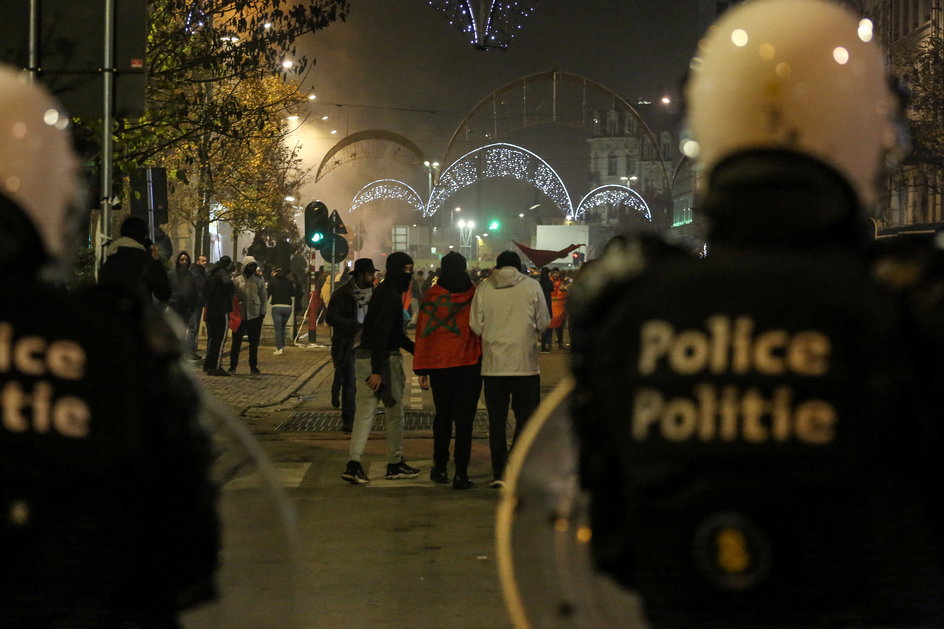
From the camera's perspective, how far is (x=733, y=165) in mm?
2234

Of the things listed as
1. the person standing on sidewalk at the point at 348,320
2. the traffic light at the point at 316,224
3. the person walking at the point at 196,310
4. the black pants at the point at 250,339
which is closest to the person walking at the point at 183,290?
the person walking at the point at 196,310

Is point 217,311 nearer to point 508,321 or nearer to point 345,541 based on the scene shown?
point 508,321

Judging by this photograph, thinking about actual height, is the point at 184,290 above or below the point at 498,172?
below

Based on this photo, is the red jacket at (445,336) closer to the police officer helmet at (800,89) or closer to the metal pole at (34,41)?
the metal pole at (34,41)

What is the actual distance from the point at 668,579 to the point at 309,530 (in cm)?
672

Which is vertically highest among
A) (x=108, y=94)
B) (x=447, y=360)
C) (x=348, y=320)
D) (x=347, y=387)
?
(x=108, y=94)

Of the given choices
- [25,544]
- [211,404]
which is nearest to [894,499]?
[211,404]

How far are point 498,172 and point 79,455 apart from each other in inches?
3643

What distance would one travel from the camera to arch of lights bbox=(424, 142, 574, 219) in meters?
90.6

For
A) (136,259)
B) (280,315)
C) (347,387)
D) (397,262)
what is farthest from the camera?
(280,315)

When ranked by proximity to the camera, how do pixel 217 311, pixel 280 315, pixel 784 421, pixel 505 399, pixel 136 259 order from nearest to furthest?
1. pixel 784 421
2. pixel 505 399
3. pixel 136 259
4. pixel 217 311
5. pixel 280 315

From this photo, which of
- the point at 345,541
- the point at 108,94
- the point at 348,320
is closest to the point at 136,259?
the point at 108,94

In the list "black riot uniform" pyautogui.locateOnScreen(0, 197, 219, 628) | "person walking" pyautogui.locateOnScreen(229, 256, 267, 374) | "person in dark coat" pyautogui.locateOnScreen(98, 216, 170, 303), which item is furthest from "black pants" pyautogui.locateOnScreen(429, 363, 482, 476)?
"person walking" pyautogui.locateOnScreen(229, 256, 267, 374)

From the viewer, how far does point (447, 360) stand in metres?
10.7
